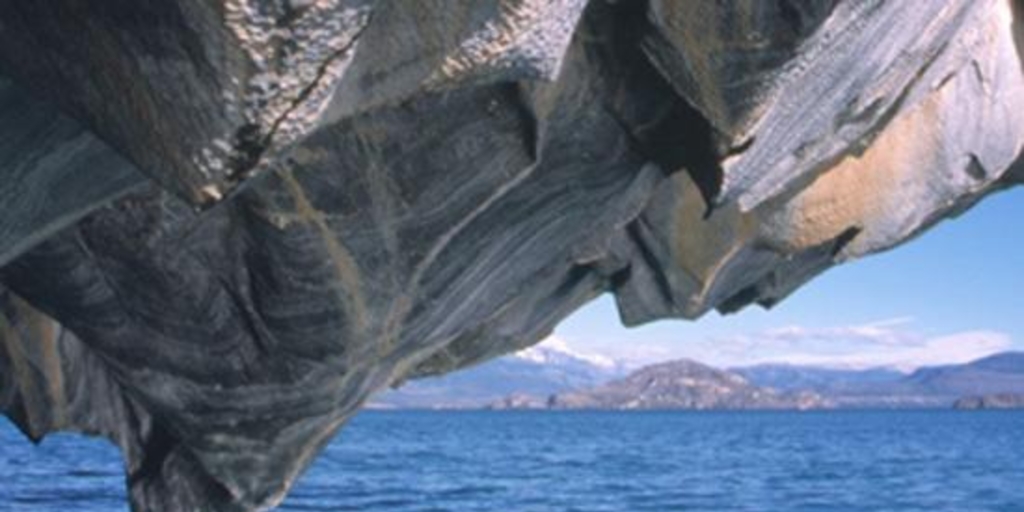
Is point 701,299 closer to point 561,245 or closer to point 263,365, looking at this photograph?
point 561,245

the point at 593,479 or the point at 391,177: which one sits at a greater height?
the point at 391,177

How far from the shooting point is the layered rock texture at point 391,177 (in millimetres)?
5141

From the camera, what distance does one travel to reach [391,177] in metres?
9.64

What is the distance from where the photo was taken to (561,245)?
12258 millimetres

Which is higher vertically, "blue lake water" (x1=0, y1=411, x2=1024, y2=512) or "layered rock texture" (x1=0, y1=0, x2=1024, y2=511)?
"layered rock texture" (x1=0, y1=0, x2=1024, y2=511)

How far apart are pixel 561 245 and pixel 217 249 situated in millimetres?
3296

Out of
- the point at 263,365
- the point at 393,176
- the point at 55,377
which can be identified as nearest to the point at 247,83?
the point at 393,176

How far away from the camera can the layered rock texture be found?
5.14m

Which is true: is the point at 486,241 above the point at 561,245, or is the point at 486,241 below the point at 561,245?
above

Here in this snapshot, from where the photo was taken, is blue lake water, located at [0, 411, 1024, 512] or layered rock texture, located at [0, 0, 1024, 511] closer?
layered rock texture, located at [0, 0, 1024, 511]

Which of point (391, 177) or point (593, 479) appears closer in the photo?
point (391, 177)

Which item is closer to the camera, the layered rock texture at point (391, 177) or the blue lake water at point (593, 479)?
the layered rock texture at point (391, 177)

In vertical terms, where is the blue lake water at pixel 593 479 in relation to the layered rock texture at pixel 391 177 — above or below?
below

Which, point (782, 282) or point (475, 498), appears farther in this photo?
point (475, 498)
